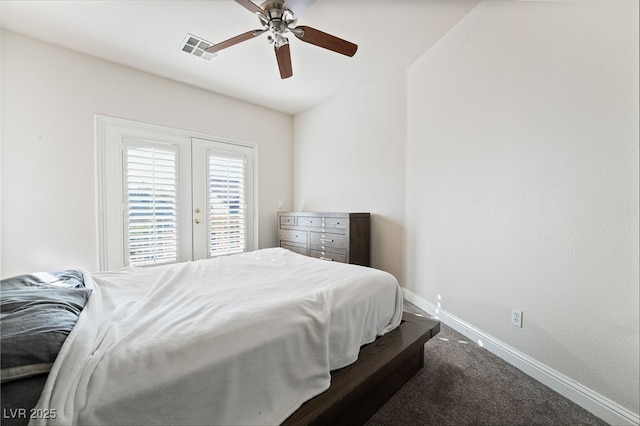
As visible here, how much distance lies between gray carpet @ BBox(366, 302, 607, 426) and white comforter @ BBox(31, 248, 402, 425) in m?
0.39

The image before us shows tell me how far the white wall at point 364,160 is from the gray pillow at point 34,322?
292 cm

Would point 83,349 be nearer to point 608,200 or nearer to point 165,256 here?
point 608,200

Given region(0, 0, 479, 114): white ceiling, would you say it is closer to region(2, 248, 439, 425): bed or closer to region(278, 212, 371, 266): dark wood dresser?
region(278, 212, 371, 266): dark wood dresser

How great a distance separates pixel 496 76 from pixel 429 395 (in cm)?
232

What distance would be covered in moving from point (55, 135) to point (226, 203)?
1.96 m

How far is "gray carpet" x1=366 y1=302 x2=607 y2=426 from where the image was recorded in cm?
132

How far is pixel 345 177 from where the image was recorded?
3.85 m

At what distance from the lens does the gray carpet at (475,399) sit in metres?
1.32

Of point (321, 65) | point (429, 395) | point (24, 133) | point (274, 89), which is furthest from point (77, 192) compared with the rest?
point (429, 395)

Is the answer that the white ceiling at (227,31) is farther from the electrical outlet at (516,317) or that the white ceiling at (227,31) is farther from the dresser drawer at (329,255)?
the electrical outlet at (516,317)

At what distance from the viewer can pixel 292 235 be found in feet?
13.1

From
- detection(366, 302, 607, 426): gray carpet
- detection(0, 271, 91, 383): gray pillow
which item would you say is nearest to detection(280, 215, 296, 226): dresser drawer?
detection(366, 302, 607, 426): gray carpet

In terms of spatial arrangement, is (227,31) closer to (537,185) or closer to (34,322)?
(34,322)

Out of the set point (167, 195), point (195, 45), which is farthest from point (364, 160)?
→ point (167, 195)
